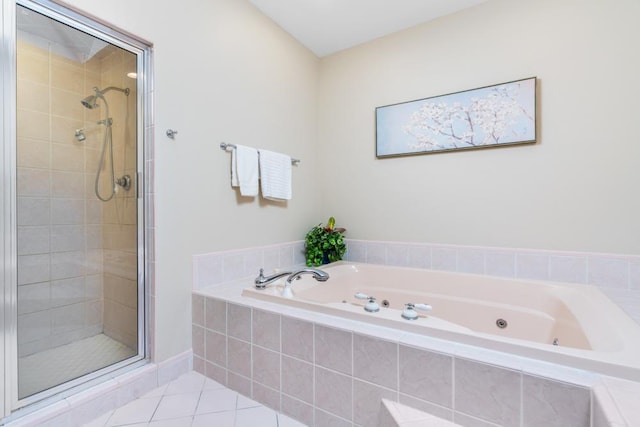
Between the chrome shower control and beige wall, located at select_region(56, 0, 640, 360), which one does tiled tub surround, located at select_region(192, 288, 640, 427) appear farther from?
the chrome shower control

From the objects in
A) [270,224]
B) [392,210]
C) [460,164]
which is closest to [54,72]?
[270,224]

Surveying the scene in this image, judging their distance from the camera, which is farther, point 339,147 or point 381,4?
point 339,147

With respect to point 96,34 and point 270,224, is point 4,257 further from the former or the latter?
point 270,224

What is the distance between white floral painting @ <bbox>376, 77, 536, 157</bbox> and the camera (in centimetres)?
192

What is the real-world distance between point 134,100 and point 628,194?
281 cm

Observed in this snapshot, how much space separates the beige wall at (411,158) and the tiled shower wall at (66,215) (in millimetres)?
247

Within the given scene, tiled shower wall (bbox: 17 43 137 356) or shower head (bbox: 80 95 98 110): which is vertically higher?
shower head (bbox: 80 95 98 110)

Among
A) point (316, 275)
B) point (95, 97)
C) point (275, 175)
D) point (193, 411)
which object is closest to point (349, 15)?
point (275, 175)

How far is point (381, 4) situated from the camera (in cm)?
210

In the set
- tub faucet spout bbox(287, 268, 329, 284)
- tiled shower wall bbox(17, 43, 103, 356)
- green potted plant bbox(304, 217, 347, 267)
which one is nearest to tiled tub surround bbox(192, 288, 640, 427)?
tub faucet spout bbox(287, 268, 329, 284)

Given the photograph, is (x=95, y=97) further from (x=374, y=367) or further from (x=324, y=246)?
(x=374, y=367)

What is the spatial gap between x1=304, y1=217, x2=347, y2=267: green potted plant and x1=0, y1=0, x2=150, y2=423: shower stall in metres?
1.27

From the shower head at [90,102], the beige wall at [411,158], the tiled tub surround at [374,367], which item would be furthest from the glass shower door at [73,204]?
Answer: the tiled tub surround at [374,367]

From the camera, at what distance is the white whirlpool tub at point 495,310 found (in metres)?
0.95
